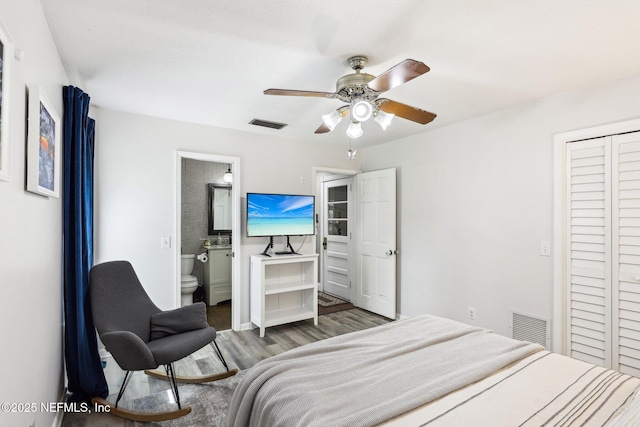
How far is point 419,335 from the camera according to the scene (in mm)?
1937

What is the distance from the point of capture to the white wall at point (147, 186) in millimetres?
3100

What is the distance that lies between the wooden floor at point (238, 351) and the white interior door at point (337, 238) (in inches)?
28.8

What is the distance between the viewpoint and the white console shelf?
12.1 feet

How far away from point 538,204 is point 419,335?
6.09 feet

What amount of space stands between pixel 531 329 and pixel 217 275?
402cm

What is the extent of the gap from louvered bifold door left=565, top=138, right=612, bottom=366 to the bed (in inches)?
49.2

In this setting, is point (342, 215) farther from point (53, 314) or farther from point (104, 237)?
point (53, 314)

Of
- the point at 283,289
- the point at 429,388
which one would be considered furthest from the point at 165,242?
the point at 429,388

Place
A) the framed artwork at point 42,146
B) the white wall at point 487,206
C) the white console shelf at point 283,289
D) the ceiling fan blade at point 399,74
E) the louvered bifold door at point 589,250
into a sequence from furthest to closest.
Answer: the white console shelf at point 283,289
the white wall at point 487,206
the louvered bifold door at point 589,250
the ceiling fan blade at point 399,74
the framed artwork at point 42,146

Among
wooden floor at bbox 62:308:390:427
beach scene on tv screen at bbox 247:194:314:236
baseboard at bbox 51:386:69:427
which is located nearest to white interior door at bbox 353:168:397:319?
wooden floor at bbox 62:308:390:427

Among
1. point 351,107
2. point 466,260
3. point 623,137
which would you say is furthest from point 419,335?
point 623,137

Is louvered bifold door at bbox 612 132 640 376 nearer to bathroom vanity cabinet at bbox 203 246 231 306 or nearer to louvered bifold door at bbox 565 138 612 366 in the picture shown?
louvered bifold door at bbox 565 138 612 366

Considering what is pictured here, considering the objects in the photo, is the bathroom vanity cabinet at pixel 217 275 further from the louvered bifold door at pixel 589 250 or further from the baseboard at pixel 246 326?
the louvered bifold door at pixel 589 250

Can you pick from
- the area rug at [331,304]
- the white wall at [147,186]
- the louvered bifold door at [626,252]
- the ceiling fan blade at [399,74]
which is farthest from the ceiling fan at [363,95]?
the area rug at [331,304]
